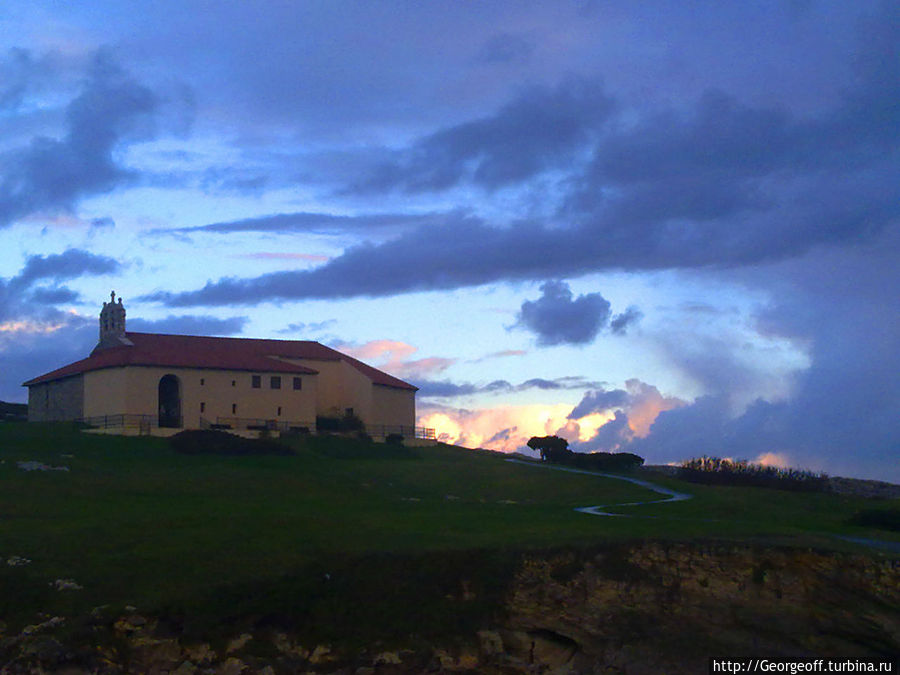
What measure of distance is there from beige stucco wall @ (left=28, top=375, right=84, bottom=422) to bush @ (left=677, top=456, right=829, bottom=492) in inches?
1648

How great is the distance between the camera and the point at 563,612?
30141 millimetres

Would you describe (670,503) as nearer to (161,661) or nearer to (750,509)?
(750,509)

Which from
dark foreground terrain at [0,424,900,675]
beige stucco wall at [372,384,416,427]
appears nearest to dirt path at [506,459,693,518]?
dark foreground terrain at [0,424,900,675]

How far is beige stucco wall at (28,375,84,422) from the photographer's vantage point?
74.6 metres

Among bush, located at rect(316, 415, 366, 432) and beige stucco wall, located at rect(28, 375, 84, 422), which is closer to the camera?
beige stucco wall, located at rect(28, 375, 84, 422)

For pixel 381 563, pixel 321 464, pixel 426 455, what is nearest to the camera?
pixel 381 563

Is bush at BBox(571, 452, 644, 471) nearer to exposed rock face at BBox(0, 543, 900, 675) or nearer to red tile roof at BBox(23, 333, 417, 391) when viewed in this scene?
red tile roof at BBox(23, 333, 417, 391)

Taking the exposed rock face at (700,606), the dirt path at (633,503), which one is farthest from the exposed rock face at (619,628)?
the dirt path at (633,503)

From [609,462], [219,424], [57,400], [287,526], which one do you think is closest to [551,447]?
[609,462]

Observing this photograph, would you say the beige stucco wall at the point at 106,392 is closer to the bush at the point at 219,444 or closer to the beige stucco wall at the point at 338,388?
the bush at the point at 219,444

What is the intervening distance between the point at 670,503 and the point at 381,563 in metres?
23.7

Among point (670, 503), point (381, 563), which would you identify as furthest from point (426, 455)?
point (381, 563)

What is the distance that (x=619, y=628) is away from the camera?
97.7ft

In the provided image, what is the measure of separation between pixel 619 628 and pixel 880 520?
1798cm
